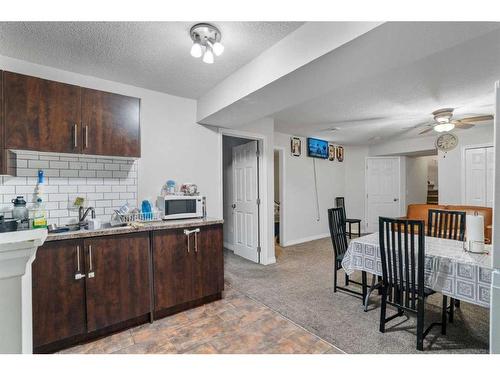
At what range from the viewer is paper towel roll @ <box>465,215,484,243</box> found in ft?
6.24

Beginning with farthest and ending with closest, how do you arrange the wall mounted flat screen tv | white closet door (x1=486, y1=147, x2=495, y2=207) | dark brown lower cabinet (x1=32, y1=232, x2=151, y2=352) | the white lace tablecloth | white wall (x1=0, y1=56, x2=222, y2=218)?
the wall mounted flat screen tv
white closet door (x1=486, y1=147, x2=495, y2=207)
white wall (x1=0, y1=56, x2=222, y2=218)
dark brown lower cabinet (x1=32, y1=232, x2=151, y2=352)
the white lace tablecloth

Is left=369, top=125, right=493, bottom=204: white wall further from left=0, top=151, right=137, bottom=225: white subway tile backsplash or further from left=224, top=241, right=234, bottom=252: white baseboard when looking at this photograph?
left=0, top=151, right=137, bottom=225: white subway tile backsplash

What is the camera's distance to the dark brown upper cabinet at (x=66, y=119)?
1.84 metres

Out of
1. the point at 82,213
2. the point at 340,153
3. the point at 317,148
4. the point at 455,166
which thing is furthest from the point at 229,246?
the point at 455,166

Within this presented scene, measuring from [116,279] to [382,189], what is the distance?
6.41 metres

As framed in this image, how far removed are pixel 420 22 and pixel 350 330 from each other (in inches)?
87.8

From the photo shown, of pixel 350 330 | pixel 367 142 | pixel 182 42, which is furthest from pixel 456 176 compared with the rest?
pixel 182 42

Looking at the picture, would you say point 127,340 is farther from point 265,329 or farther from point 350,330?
point 350,330

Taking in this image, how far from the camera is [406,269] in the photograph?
1.88 metres

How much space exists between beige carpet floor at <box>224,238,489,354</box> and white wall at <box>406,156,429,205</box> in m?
4.35

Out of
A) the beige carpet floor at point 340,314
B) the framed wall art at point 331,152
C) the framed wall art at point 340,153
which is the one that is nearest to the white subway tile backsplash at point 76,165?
the beige carpet floor at point 340,314

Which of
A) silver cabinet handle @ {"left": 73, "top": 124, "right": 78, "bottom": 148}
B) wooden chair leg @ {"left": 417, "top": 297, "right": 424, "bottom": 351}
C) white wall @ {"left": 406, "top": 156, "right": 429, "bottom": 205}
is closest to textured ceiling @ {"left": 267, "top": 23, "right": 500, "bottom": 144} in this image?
wooden chair leg @ {"left": 417, "top": 297, "right": 424, "bottom": 351}

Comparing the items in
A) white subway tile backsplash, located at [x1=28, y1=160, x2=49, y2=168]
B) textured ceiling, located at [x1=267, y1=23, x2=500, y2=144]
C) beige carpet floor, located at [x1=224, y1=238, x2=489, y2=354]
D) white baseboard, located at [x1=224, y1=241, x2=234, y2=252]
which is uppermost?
textured ceiling, located at [x1=267, y1=23, x2=500, y2=144]

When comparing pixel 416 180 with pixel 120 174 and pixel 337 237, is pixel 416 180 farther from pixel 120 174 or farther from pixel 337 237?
pixel 120 174
